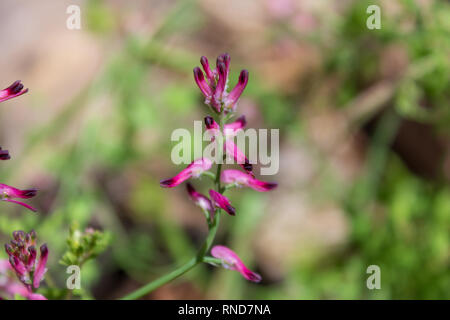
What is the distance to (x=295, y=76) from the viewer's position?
3598 mm

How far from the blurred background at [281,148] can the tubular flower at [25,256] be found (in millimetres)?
821

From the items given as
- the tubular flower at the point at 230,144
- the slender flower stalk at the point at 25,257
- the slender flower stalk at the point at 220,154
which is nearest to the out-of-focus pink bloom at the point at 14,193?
the slender flower stalk at the point at 25,257

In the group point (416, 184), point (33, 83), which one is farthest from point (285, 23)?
point (33, 83)

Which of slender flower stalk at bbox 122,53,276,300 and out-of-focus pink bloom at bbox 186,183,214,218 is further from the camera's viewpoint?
out-of-focus pink bloom at bbox 186,183,214,218

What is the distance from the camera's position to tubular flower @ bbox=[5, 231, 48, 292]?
3.30 ft

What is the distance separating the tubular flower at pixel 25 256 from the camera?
101 centimetres

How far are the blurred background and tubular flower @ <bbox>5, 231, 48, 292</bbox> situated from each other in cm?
82

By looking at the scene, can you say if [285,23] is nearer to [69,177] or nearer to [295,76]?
[295,76]

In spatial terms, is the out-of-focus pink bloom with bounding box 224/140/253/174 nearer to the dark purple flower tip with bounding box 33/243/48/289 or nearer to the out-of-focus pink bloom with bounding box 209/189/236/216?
the out-of-focus pink bloom with bounding box 209/189/236/216

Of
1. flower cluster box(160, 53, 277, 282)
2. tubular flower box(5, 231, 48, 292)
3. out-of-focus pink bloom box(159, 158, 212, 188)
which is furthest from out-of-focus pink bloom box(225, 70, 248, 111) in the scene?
tubular flower box(5, 231, 48, 292)

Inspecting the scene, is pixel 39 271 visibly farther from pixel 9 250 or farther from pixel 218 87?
pixel 218 87

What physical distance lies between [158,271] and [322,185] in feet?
3.06

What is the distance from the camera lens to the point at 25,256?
39.8 inches

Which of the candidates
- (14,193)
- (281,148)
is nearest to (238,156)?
(14,193)
